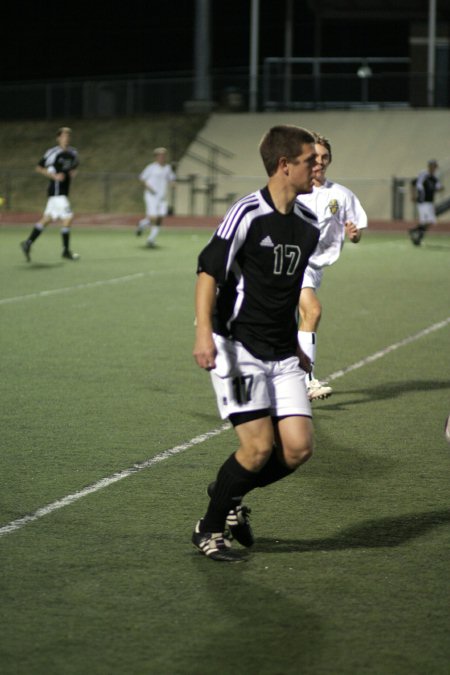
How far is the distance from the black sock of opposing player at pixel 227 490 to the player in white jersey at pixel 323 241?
3.41m

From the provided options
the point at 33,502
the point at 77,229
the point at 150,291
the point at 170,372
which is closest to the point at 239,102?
the point at 77,229

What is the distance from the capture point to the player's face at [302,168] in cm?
530

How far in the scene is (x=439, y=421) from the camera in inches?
340

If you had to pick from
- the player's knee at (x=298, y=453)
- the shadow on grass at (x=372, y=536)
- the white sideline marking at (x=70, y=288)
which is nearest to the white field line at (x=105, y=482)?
the shadow on grass at (x=372, y=536)

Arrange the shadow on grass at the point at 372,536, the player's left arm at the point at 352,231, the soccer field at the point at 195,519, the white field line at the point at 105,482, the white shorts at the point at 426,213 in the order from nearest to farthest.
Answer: the soccer field at the point at 195,519, the shadow on grass at the point at 372,536, the white field line at the point at 105,482, the player's left arm at the point at 352,231, the white shorts at the point at 426,213

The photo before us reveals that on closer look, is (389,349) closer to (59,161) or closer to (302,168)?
(302,168)

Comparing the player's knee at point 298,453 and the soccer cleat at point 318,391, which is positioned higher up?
the player's knee at point 298,453

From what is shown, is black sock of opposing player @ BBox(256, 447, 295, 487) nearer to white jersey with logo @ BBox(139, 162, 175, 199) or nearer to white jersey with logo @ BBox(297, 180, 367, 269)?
white jersey with logo @ BBox(297, 180, 367, 269)

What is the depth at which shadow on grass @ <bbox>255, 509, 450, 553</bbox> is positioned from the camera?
568 centimetres

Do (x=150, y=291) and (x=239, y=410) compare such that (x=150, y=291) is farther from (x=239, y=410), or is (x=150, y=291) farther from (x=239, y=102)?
(x=239, y=102)

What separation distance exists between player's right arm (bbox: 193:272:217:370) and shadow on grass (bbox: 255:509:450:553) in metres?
1.07

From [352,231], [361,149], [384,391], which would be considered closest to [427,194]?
[361,149]

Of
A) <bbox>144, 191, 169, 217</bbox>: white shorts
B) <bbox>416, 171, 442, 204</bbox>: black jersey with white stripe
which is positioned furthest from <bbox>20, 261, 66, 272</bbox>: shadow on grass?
<bbox>416, 171, 442, 204</bbox>: black jersey with white stripe

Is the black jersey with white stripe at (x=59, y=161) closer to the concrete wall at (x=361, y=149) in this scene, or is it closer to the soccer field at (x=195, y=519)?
the soccer field at (x=195, y=519)
